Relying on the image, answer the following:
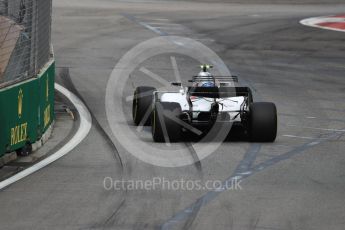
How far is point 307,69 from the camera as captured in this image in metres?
28.6

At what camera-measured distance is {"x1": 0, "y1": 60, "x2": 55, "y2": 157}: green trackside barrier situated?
14445 mm

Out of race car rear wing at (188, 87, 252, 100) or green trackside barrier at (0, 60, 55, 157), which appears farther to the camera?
race car rear wing at (188, 87, 252, 100)

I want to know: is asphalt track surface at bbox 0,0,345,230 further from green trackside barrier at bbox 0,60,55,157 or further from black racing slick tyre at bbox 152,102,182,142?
green trackside barrier at bbox 0,60,55,157

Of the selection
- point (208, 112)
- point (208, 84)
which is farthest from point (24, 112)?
point (208, 84)

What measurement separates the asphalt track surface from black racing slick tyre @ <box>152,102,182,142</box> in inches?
13.2

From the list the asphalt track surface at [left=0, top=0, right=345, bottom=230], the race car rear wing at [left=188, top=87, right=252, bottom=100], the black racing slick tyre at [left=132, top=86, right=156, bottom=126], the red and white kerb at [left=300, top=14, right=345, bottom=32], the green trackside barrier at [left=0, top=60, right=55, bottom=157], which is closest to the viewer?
the asphalt track surface at [left=0, top=0, right=345, bottom=230]

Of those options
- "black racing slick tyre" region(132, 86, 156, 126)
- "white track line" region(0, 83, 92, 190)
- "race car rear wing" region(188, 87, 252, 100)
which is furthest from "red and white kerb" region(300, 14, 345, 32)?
"race car rear wing" region(188, 87, 252, 100)

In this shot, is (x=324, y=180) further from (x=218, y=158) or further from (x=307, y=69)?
(x=307, y=69)

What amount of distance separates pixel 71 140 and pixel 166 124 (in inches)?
67.7

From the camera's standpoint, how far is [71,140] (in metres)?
16.9

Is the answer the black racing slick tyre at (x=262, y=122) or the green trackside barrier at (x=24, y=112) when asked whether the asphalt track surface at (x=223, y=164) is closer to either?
the black racing slick tyre at (x=262, y=122)

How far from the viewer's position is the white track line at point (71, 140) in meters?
13.8

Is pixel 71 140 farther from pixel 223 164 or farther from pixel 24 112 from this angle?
pixel 223 164

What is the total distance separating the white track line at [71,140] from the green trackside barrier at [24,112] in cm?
46
